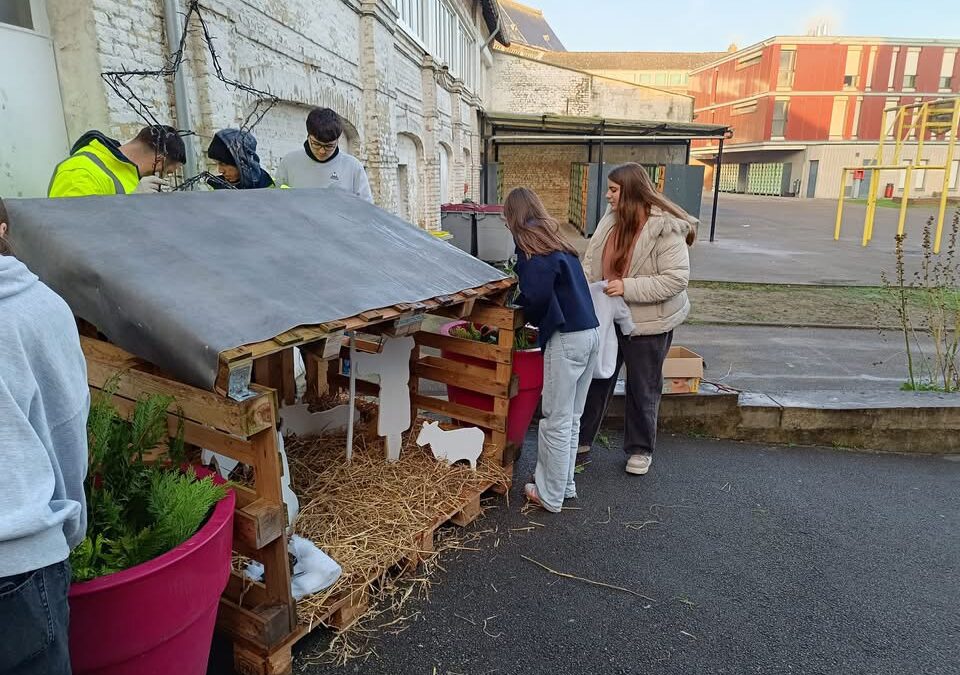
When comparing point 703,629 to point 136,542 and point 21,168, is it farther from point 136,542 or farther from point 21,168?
point 21,168

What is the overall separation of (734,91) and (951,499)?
171 feet

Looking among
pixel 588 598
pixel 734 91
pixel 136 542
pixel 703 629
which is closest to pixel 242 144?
pixel 136 542

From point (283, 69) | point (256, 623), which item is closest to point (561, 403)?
point (256, 623)

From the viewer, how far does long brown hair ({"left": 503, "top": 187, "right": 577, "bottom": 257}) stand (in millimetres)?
3361

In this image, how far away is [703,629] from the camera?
2.81 meters

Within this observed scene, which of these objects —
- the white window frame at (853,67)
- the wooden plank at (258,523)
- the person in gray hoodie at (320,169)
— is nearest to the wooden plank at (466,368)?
the person in gray hoodie at (320,169)

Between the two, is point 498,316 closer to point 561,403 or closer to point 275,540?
point 561,403

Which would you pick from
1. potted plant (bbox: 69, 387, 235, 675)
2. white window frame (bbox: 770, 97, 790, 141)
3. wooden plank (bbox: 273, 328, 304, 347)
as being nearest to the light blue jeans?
wooden plank (bbox: 273, 328, 304, 347)

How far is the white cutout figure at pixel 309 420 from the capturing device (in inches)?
156

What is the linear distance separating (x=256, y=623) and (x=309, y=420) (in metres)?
1.87

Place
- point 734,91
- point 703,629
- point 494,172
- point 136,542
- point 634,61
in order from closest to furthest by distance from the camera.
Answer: point 136,542 → point 703,629 → point 494,172 → point 734,91 → point 634,61

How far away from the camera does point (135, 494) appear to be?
2014 millimetres

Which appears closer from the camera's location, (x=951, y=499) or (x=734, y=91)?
(x=951, y=499)

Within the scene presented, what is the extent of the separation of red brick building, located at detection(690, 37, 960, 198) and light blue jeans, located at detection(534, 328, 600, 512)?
145 feet
